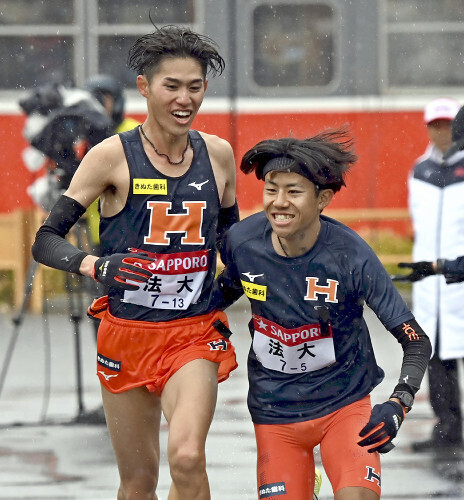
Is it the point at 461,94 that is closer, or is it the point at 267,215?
the point at 267,215

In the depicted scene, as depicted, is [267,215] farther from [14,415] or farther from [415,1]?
[415,1]

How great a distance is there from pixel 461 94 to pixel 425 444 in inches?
283

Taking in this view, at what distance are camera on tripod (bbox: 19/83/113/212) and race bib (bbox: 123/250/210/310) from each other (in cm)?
276

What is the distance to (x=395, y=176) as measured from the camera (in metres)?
14.3

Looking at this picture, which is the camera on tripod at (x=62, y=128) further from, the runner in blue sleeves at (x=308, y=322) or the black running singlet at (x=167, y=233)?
the runner in blue sleeves at (x=308, y=322)

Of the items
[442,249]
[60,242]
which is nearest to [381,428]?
[60,242]

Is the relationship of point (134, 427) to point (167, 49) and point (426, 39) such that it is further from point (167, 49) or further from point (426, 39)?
point (426, 39)

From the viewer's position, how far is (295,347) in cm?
442

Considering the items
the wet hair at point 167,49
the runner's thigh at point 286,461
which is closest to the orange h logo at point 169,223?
the wet hair at point 167,49

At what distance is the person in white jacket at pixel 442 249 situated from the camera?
7211 mm

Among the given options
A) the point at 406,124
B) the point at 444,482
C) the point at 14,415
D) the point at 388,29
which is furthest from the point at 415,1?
the point at 444,482

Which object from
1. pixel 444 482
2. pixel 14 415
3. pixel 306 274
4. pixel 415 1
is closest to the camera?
pixel 306 274

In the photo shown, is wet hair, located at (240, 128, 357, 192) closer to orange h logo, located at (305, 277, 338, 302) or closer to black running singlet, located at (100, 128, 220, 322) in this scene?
black running singlet, located at (100, 128, 220, 322)

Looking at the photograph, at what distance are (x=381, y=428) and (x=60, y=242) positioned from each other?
4.67ft
